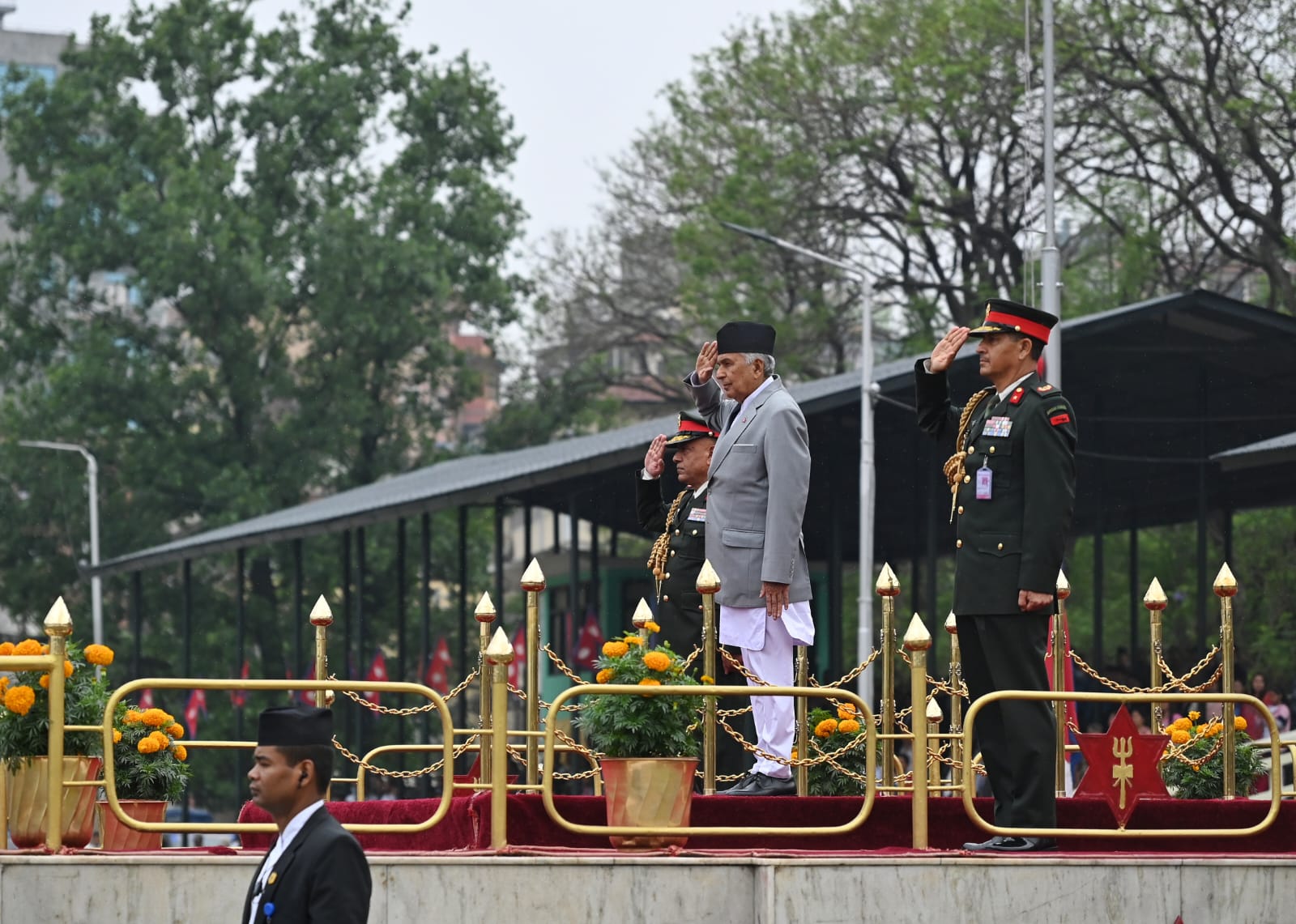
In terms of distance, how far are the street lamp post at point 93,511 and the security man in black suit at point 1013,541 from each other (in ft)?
126

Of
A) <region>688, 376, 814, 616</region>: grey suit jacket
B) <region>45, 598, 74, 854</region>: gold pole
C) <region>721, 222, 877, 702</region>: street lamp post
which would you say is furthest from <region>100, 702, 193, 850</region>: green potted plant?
<region>721, 222, 877, 702</region>: street lamp post

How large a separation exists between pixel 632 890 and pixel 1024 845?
1571 millimetres

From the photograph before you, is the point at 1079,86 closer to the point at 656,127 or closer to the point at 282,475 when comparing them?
the point at 656,127

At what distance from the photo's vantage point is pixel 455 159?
173 ft

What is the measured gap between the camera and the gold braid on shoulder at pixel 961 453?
30.3 feet

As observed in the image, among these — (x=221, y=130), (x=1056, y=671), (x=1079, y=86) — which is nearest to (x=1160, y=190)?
(x=1079, y=86)

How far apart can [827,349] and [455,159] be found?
34.4ft

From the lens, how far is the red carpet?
8984 mm

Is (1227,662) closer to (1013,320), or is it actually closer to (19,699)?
(1013,320)

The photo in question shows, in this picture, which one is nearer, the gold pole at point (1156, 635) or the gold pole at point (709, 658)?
the gold pole at point (709, 658)

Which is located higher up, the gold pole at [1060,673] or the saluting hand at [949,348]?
the saluting hand at [949,348]

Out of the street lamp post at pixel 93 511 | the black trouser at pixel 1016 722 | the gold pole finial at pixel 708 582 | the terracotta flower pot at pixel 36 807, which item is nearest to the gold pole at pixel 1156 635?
the black trouser at pixel 1016 722

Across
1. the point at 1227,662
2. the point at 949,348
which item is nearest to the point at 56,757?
the point at 949,348

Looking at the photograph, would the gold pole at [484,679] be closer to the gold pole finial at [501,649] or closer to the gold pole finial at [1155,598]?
the gold pole finial at [501,649]
